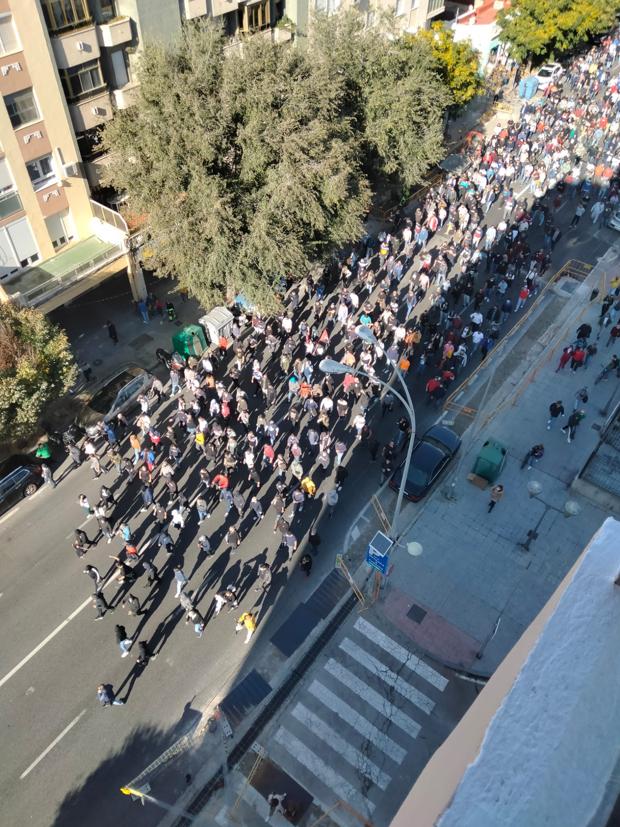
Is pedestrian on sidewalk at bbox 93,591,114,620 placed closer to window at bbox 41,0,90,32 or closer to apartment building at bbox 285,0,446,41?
window at bbox 41,0,90,32

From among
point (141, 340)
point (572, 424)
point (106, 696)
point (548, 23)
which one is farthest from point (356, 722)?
point (548, 23)

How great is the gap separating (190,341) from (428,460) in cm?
1141

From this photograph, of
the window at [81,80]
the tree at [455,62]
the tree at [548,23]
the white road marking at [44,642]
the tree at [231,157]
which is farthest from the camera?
the tree at [548,23]

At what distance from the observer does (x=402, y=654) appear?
16562 millimetres

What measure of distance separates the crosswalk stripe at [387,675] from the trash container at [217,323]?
13863mm

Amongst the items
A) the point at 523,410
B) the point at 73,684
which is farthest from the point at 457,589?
the point at 73,684

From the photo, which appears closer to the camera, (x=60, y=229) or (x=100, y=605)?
(x=100, y=605)

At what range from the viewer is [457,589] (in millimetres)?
17984

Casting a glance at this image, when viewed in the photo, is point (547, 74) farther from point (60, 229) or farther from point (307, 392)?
point (60, 229)

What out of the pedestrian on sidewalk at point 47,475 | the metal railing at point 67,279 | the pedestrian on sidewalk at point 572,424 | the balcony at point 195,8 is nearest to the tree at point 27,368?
the pedestrian on sidewalk at point 47,475

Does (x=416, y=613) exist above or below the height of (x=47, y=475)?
below

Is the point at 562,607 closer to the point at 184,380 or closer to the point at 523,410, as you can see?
the point at 523,410

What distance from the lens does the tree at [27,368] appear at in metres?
18.7

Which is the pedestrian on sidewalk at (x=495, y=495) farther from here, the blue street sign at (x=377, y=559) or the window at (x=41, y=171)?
the window at (x=41, y=171)
